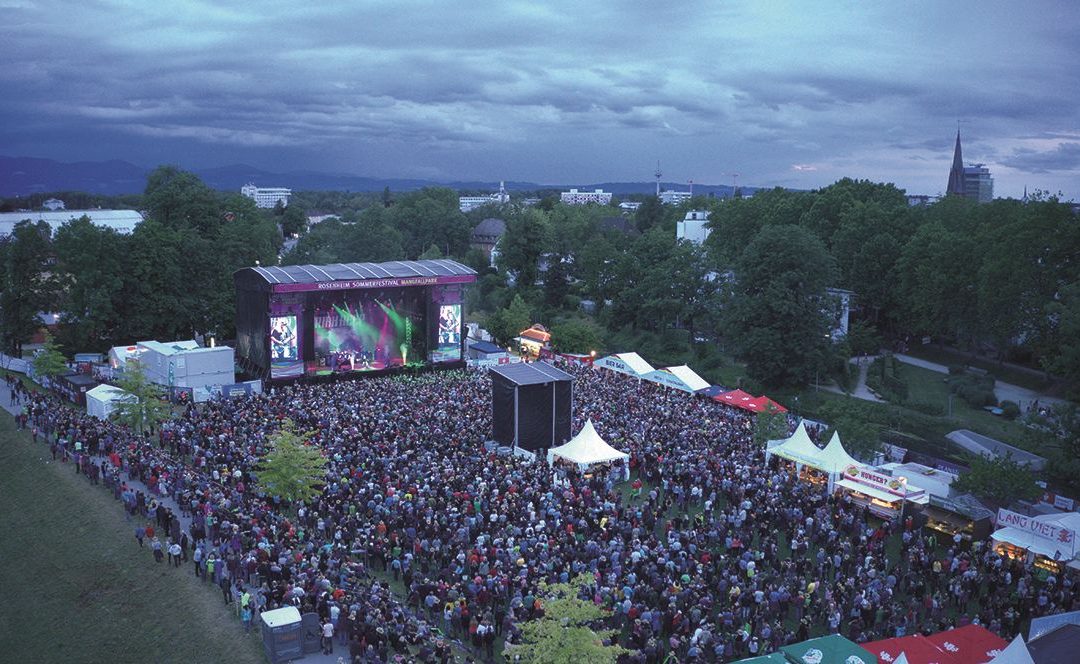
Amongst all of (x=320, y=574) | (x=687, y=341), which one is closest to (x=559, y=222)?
(x=687, y=341)

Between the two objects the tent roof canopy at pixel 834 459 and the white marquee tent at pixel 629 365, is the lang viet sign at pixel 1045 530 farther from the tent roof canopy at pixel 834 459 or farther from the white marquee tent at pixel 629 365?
the white marquee tent at pixel 629 365

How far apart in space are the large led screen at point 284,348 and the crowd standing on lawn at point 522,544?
28.3ft

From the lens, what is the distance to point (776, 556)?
666 inches

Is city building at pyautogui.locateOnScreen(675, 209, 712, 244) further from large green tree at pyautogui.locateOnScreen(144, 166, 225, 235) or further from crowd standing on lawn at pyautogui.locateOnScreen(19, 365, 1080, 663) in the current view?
crowd standing on lawn at pyautogui.locateOnScreen(19, 365, 1080, 663)

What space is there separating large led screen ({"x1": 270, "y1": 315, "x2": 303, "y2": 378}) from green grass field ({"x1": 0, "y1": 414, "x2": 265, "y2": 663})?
11.6 meters

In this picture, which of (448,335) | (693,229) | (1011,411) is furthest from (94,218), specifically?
(1011,411)

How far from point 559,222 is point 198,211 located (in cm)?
3041

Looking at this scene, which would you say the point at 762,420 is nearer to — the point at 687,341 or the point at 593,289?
the point at 687,341

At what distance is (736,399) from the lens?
30.0 m

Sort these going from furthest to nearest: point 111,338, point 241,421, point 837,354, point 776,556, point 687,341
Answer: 1. point 687,341
2. point 111,338
3. point 837,354
4. point 241,421
5. point 776,556

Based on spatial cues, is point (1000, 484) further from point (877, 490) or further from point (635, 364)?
point (635, 364)

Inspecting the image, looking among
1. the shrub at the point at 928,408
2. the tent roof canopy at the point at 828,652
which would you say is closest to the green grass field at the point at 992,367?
the shrub at the point at 928,408

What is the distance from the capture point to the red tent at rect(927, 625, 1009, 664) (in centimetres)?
1255

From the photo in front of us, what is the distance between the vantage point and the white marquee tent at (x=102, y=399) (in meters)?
26.2
